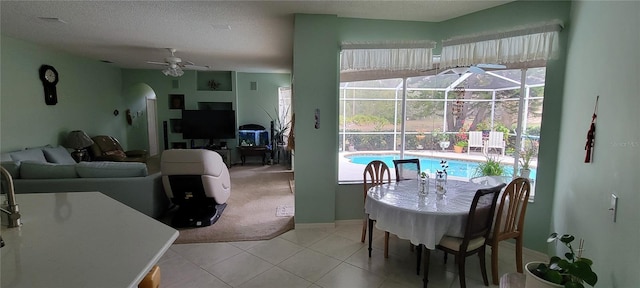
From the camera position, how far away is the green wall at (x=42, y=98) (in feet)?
14.0

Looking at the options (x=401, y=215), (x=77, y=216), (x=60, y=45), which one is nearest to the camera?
(x=77, y=216)

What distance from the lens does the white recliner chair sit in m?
3.48

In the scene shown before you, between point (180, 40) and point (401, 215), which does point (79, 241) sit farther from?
point (180, 40)

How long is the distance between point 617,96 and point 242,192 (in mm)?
4785

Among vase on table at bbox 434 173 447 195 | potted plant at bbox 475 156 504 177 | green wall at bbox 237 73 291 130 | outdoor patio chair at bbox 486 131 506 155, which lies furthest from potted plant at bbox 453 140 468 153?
green wall at bbox 237 73 291 130

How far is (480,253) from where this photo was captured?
2.35 m

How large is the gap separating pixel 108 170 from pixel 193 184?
38.1 inches

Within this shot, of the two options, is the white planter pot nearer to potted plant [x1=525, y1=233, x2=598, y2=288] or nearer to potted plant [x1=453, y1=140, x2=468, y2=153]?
potted plant [x1=525, y1=233, x2=598, y2=288]

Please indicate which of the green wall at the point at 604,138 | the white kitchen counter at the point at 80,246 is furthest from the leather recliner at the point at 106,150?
the green wall at the point at 604,138

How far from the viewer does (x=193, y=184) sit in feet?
11.7

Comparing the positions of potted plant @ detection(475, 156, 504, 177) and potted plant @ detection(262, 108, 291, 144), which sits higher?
potted plant @ detection(262, 108, 291, 144)

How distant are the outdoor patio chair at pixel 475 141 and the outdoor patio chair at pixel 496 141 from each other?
4.1 inches

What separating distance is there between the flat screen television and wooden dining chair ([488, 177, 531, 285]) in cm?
647

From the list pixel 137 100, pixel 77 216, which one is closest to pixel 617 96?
pixel 77 216
